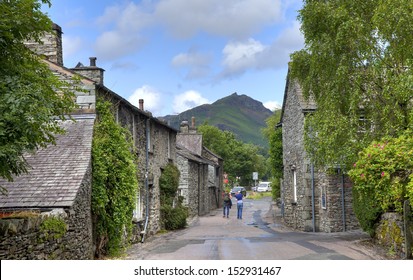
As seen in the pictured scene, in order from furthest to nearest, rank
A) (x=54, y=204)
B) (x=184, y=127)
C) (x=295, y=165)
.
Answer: (x=184, y=127) < (x=295, y=165) < (x=54, y=204)

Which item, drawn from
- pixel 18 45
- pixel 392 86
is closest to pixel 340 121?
pixel 392 86

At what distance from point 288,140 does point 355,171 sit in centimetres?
1665

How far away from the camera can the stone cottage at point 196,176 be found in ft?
121

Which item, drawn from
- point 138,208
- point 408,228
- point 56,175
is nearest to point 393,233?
point 408,228

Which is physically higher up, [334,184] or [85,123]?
→ [85,123]

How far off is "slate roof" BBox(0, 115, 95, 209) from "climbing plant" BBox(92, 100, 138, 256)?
1.68ft

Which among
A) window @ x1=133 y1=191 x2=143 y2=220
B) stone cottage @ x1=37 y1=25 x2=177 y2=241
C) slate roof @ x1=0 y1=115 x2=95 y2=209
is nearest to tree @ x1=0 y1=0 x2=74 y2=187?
slate roof @ x1=0 y1=115 x2=95 y2=209

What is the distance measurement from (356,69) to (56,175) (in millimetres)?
10883

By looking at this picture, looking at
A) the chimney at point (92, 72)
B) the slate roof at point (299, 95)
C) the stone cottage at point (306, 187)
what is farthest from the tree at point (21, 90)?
the slate roof at point (299, 95)

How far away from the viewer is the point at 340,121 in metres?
17.5

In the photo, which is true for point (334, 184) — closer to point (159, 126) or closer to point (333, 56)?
point (333, 56)

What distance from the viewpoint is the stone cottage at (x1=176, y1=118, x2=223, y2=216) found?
3684 centimetres

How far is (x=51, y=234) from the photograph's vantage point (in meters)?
10.8

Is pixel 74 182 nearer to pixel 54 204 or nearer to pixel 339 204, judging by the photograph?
pixel 54 204
